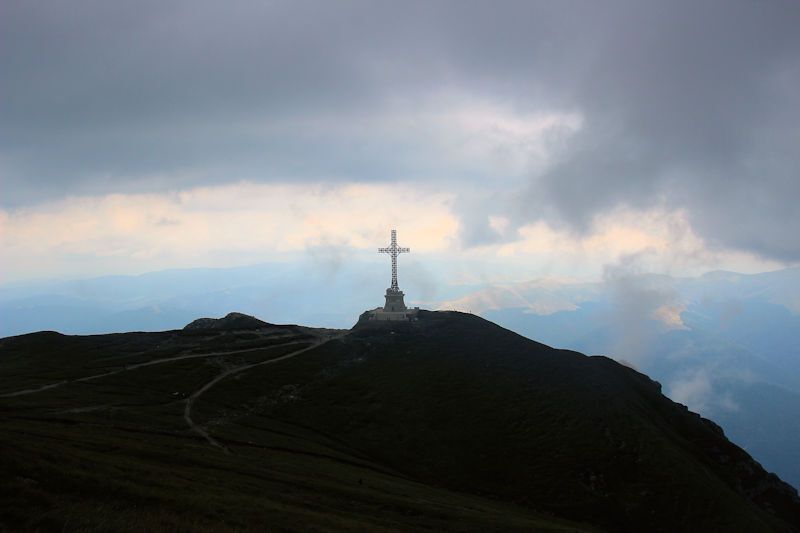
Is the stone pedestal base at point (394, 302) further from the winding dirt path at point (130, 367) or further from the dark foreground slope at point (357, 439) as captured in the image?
the winding dirt path at point (130, 367)

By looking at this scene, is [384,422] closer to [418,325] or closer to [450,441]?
[450,441]

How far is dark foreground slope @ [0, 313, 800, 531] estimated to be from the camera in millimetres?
35906

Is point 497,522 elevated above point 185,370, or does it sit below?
below

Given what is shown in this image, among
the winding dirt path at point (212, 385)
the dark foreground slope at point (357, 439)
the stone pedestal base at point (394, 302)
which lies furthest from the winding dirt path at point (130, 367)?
the stone pedestal base at point (394, 302)

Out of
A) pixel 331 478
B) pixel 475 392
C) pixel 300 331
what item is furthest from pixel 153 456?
pixel 300 331

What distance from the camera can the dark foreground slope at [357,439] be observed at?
35906mm

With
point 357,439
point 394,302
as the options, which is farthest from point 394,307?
point 357,439

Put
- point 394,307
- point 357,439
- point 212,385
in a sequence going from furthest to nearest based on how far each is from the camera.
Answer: point 394,307 → point 212,385 → point 357,439

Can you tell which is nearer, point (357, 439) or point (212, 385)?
point (357, 439)

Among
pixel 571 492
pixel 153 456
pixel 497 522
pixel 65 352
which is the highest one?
pixel 65 352

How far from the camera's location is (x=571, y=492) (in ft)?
273

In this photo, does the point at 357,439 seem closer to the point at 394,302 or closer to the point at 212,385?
the point at 212,385

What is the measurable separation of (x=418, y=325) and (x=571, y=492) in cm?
6642

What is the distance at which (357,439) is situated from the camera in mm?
90250
